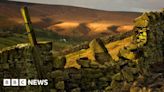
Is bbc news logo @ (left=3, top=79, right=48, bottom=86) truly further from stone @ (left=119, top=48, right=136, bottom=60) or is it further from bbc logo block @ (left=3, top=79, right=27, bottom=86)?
stone @ (left=119, top=48, right=136, bottom=60)

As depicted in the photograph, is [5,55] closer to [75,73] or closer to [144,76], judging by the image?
[75,73]

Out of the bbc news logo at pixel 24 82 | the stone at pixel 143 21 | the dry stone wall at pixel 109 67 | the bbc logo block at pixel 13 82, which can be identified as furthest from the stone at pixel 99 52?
the bbc logo block at pixel 13 82

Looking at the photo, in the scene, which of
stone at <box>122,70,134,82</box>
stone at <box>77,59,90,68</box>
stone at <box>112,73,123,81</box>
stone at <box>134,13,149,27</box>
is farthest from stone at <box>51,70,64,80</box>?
stone at <box>134,13,149,27</box>

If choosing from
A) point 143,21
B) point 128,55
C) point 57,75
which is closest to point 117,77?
point 128,55

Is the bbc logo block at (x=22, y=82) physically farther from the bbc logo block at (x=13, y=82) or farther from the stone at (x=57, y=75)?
the stone at (x=57, y=75)

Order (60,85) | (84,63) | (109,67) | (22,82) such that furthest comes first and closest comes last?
(109,67) < (84,63) < (60,85) < (22,82)

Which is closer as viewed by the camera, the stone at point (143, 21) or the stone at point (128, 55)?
the stone at point (128, 55)

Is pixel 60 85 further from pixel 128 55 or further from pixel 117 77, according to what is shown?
pixel 128 55

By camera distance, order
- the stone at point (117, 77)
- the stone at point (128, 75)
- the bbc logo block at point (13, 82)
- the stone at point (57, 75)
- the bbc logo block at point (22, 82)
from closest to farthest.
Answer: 1. the bbc logo block at point (13, 82)
2. the bbc logo block at point (22, 82)
3. the stone at point (57, 75)
4. the stone at point (117, 77)
5. the stone at point (128, 75)

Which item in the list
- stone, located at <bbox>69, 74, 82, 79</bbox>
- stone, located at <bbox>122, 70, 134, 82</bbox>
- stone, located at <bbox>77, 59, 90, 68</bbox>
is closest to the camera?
stone, located at <bbox>69, 74, 82, 79</bbox>

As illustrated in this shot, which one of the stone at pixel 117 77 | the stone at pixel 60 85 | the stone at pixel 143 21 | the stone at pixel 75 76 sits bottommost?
the stone at pixel 60 85

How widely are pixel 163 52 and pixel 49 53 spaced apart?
11379 millimetres

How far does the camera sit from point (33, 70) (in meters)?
23.3

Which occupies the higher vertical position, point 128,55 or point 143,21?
point 143,21
